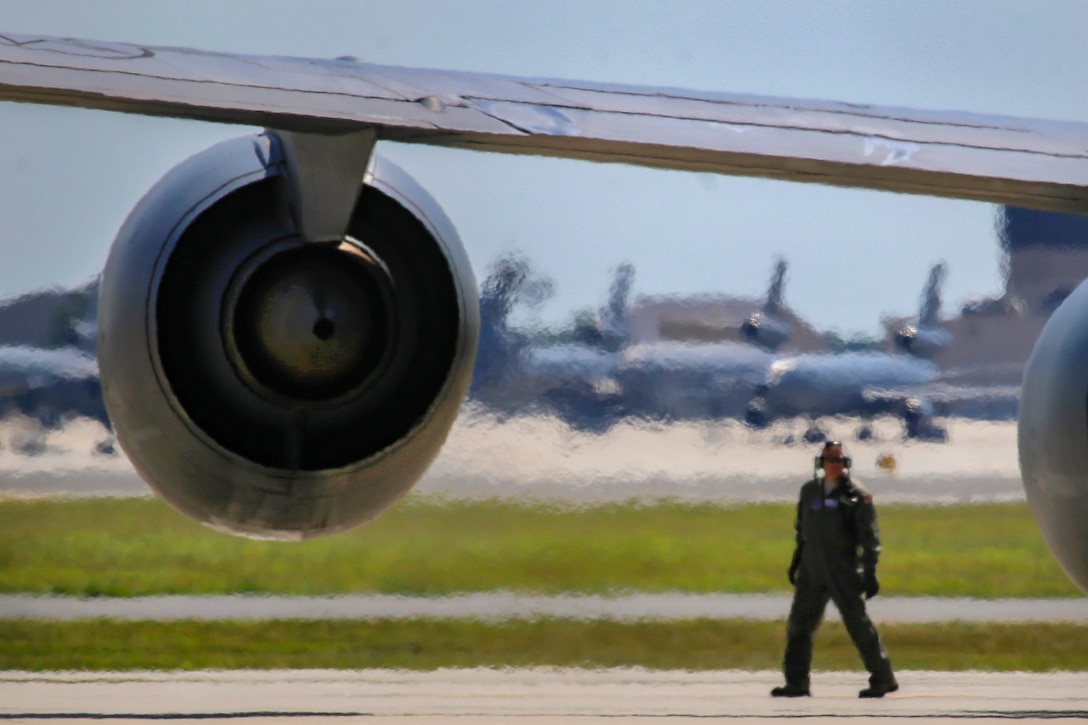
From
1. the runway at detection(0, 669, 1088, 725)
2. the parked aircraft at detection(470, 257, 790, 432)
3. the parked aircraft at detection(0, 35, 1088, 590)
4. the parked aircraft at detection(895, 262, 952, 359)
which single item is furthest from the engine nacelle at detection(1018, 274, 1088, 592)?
the parked aircraft at detection(895, 262, 952, 359)

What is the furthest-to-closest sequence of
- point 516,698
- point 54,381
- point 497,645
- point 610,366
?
point 610,366, point 54,381, point 497,645, point 516,698

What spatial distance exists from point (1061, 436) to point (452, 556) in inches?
348

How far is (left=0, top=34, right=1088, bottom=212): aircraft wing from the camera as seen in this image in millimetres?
3572

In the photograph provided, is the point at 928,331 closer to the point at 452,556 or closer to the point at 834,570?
the point at 452,556

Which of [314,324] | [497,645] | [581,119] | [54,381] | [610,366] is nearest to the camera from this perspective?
[581,119]

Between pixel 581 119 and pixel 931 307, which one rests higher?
pixel 931 307

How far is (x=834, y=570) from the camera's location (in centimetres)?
843

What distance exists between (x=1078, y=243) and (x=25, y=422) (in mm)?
11186

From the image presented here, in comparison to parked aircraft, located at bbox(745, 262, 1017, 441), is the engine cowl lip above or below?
below

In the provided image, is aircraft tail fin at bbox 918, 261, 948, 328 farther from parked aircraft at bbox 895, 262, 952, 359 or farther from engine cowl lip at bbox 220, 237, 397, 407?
engine cowl lip at bbox 220, 237, 397, 407

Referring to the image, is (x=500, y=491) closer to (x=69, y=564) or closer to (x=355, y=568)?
(x=355, y=568)

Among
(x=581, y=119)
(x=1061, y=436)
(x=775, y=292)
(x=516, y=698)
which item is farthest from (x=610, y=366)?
(x=581, y=119)

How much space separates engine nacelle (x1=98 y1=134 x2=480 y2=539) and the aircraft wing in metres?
0.96

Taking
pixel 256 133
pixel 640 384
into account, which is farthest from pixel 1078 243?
pixel 256 133
